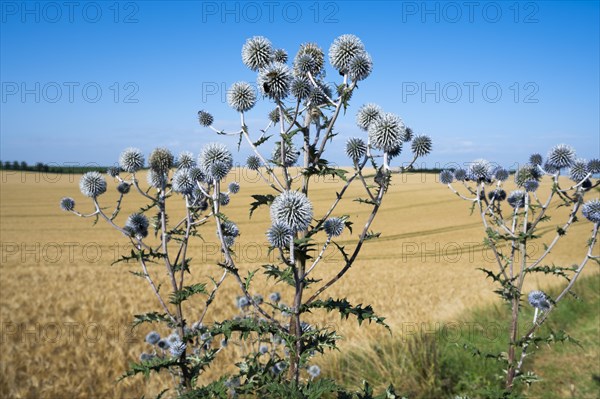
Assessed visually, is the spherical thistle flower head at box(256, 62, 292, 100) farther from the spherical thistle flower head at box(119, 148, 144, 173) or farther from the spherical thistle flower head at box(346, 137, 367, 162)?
the spherical thistle flower head at box(119, 148, 144, 173)

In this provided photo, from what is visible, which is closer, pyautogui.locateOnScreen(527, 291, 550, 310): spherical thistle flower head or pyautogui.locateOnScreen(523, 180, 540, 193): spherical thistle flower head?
pyautogui.locateOnScreen(527, 291, 550, 310): spherical thistle flower head

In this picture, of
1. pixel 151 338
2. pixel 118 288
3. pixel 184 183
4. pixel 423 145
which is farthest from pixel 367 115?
pixel 118 288

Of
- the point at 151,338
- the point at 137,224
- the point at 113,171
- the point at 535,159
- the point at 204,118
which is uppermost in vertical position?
the point at 204,118

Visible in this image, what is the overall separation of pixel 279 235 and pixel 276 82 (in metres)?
1.15

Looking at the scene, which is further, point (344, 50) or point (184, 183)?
point (184, 183)

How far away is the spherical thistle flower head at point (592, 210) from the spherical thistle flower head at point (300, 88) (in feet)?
13.5

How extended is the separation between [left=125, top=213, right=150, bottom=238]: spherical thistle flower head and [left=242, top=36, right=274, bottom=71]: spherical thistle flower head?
2004mm

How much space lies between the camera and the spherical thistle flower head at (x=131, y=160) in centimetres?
509

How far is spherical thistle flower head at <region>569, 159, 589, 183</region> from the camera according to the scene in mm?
5645

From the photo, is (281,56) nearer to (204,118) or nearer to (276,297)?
(204,118)

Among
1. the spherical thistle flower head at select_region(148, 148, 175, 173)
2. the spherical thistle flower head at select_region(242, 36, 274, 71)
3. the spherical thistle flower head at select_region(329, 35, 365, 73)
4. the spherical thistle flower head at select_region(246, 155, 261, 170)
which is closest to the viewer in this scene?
the spherical thistle flower head at select_region(329, 35, 365, 73)

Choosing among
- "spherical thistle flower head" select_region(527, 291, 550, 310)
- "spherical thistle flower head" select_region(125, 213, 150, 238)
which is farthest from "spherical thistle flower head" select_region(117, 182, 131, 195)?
"spherical thistle flower head" select_region(527, 291, 550, 310)

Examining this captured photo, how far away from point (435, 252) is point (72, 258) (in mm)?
18828

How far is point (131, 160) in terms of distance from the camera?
16.8 feet
